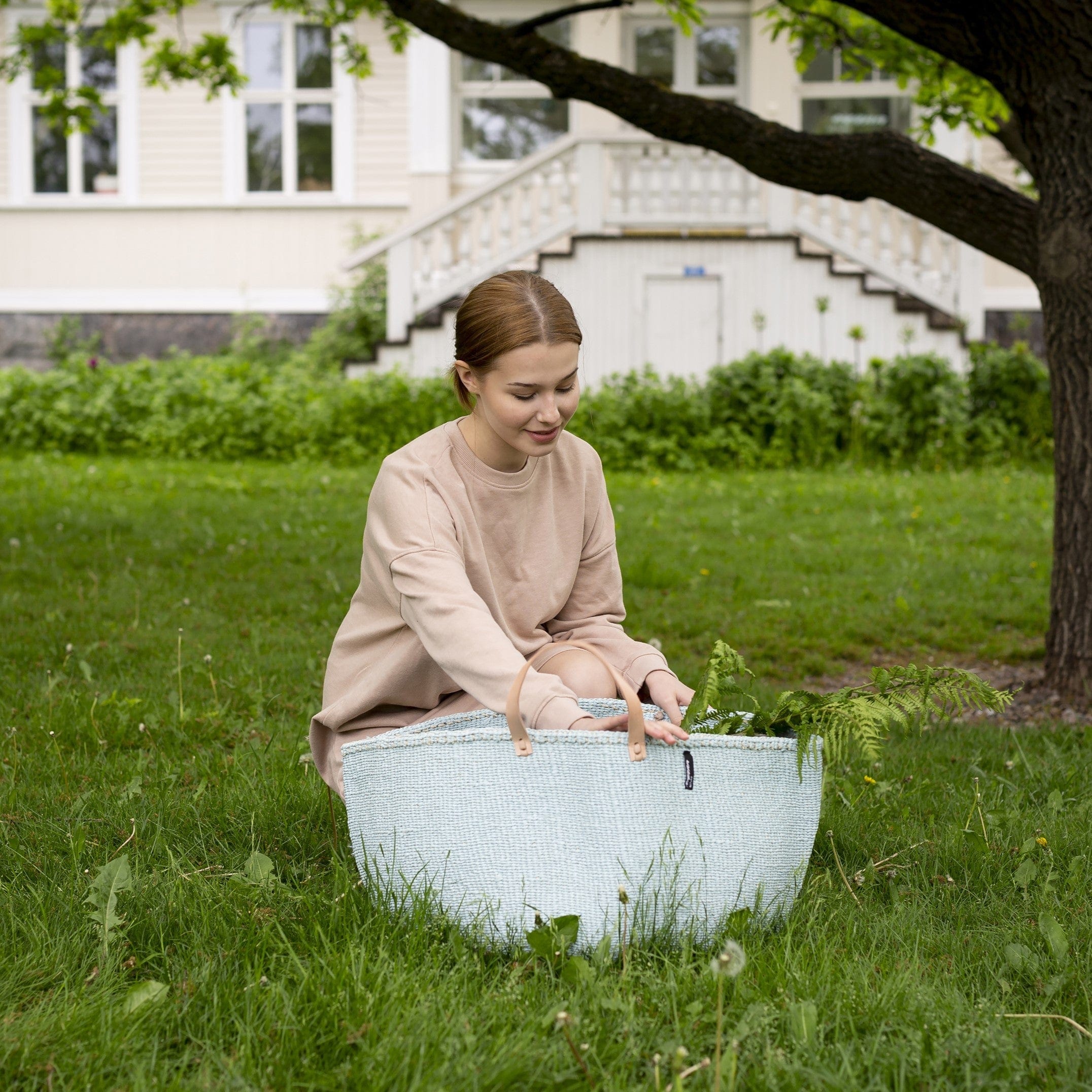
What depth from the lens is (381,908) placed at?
7.16 ft

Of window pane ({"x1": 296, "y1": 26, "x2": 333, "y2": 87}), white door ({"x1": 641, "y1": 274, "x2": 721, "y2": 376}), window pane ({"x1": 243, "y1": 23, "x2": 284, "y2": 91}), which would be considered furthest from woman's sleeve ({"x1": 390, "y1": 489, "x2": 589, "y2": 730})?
window pane ({"x1": 243, "y1": 23, "x2": 284, "y2": 91})

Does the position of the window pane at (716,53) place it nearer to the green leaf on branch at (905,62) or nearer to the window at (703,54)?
the window at (703,54)

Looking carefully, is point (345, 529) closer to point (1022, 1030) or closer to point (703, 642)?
point (703, 642)

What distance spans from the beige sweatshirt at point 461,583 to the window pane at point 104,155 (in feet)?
46.0

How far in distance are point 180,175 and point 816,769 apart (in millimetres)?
14358

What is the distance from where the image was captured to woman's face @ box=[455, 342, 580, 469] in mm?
2357

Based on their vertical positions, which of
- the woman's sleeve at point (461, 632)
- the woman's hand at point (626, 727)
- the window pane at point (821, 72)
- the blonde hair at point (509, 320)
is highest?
the window pane at point (821, 72)

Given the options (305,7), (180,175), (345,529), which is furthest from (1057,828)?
(180,175)

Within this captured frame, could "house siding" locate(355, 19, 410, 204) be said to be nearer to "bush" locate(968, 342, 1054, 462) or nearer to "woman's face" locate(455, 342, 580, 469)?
"bush" locate(968, 342, 1054, 462)

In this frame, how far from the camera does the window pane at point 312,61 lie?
14.8m

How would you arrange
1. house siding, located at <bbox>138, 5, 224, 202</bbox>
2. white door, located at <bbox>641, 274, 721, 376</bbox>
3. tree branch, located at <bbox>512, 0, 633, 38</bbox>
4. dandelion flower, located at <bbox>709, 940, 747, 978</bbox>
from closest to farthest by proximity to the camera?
dandelion flower, located at <bbox>709, 940, 747, 978</bbox>
tree branch, located at <bbox>512, 0, 633, 38</bbox>
white door, located at <bbox>641, 274, 721, 376</bbox>
house siding, located at <bbox>138, 5, 224, 202</bbox>

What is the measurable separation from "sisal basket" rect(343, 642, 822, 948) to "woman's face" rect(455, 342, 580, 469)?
1.50 ft

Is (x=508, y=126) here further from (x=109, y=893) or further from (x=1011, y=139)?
(x=109, y=893)

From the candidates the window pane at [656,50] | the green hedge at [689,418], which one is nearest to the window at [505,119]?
the window pane at [656,50]
